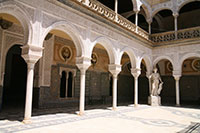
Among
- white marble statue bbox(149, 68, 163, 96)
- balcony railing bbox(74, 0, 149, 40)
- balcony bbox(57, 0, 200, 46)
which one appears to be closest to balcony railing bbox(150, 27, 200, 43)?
balcony bbox(57, 0, 200, 46)

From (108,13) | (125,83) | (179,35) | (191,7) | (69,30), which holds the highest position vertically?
(191,7)

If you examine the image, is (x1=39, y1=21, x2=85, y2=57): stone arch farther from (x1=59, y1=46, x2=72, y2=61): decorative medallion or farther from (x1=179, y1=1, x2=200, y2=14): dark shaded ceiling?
(x1=179, y1=1, x2=200, y2=14): dark shaded ceiling

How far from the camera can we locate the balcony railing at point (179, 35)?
11.0 metres

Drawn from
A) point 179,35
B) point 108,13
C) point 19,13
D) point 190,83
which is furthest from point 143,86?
point 19,13

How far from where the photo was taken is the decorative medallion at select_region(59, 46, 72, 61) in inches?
375

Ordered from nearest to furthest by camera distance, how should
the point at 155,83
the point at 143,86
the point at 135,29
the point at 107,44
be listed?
1. the point at 107,44
2. the point at 135,29
3. the point at 155,83
4. the point at 143,86

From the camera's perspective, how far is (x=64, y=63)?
31.5 feet

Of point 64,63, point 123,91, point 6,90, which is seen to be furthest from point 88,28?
point 123,91

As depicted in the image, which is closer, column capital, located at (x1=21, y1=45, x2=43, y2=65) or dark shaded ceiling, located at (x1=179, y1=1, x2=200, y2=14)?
column capital, located at (x1=21, y1=45, x2=43, y2=65)

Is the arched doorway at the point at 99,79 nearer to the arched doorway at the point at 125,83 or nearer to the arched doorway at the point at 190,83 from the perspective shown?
the arched doorway at the point at 125,83

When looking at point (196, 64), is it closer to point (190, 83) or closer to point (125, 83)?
point (190, 83)

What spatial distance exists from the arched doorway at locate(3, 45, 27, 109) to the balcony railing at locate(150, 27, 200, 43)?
9068mm

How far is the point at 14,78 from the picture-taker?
38.0 ft

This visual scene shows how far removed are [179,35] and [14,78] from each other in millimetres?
11207
